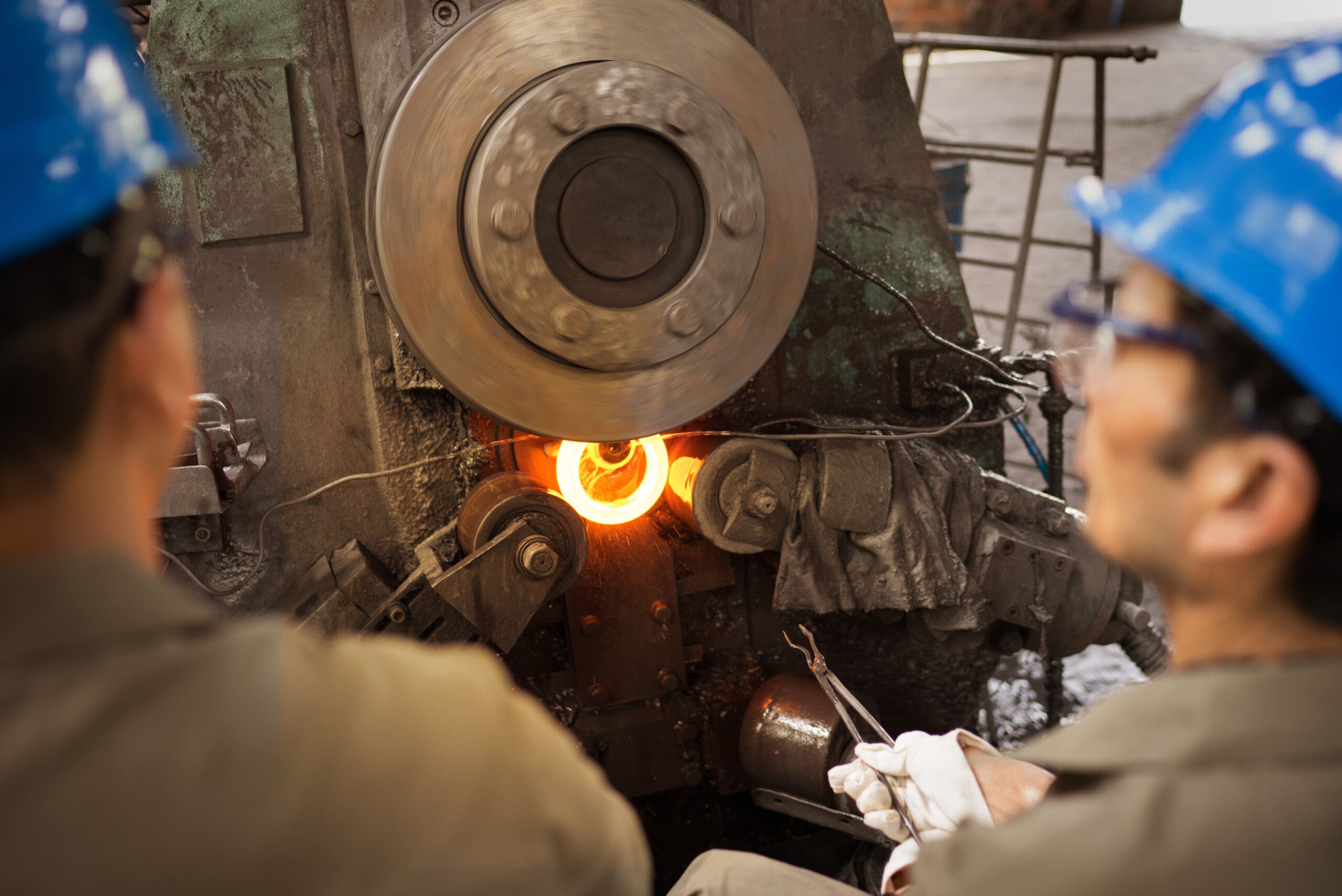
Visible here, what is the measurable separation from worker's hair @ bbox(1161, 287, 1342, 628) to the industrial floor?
138 inches

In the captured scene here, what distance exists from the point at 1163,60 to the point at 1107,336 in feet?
29.8

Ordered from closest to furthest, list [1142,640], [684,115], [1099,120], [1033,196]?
1. [684,115]
2. [1142,640]
3. [1099,120]
4. [1033,196]

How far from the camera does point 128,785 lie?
2.11 ft

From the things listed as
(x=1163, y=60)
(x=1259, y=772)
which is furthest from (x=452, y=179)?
(x=1163, y=60)

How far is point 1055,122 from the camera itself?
24.7ft

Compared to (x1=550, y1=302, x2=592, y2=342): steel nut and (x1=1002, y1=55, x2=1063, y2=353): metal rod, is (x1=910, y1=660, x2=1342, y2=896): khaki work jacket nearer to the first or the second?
(x1=550, y1=302, x2=592, y2=342): steel nut

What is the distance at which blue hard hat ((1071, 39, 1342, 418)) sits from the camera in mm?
778

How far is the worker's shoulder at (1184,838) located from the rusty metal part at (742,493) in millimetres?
1191

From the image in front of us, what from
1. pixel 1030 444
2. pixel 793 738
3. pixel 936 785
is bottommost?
pixel 793 738

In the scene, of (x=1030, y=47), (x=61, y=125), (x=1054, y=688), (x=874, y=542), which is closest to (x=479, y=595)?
(x=874, y=542)

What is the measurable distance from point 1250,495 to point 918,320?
1.47 metres

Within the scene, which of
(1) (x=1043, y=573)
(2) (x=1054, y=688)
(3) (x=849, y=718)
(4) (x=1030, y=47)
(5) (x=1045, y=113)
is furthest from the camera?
(5) (x=1045, y=113)

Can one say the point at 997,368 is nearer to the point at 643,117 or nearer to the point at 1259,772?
the point at 643,117

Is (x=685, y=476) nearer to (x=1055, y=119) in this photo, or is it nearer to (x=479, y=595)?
(x=479, y=595)
